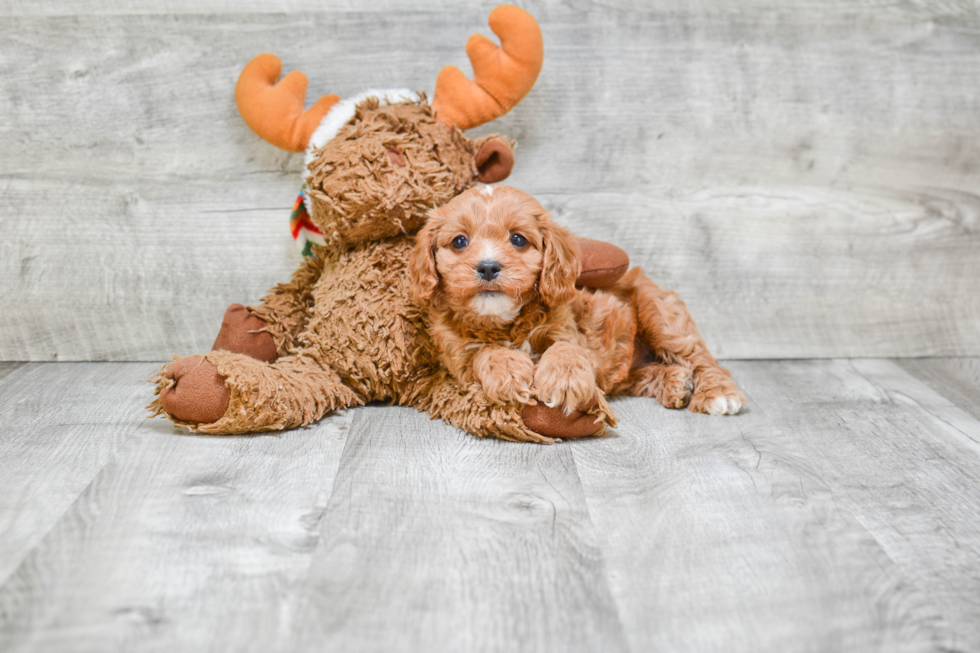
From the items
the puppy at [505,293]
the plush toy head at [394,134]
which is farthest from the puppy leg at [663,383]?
the plush toy head at [394,134]

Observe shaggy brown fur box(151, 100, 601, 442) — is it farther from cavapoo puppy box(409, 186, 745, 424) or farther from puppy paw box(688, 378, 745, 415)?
puppy paw box(688, 378, 745, 415)

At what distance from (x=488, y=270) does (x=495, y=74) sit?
605 mm

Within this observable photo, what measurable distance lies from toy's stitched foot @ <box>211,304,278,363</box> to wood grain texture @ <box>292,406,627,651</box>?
1.47 feet

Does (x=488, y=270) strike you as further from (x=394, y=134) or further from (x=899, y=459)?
(x=899, y=459)

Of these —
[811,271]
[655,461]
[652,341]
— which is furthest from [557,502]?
[811,271]

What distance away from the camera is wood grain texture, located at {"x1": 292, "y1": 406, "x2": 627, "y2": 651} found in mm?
1134

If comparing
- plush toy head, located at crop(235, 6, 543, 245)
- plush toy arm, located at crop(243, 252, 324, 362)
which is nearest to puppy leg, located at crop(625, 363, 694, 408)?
plush toy head, located at crop(235, 6, 543, 245)

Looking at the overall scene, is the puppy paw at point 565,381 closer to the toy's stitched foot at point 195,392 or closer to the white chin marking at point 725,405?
the white chin marking at point 725,405

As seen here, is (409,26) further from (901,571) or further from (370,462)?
(901,571)

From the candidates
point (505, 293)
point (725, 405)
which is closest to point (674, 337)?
point (725, 405)

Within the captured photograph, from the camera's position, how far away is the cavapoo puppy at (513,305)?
5.59 feet

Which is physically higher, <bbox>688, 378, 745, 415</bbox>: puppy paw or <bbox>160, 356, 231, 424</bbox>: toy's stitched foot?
<bbox>160, 356, 231, 424</bbox>: toy's stitched foot

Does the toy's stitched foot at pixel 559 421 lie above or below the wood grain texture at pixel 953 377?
above

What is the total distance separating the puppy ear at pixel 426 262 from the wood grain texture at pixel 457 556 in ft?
1.15
